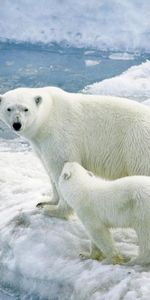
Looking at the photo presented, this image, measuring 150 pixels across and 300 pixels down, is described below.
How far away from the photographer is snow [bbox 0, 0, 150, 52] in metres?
15.3

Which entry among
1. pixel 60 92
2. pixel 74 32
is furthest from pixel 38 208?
pixel 74 32

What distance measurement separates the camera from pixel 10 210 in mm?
5430

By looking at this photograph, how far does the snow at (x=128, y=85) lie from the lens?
11462mm

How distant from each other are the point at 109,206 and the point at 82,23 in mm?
11958

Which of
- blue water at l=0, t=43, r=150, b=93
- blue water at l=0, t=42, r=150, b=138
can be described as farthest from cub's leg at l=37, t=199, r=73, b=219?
blue water at l=0, t=42, r=150, b=138

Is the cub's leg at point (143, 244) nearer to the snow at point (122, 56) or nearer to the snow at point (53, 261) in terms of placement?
the snow at point (53, 261)

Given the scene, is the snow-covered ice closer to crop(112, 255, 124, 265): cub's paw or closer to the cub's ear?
crop(112, 255, 124, 265): cub's paw

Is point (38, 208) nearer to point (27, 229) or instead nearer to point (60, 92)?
point (27, 229)

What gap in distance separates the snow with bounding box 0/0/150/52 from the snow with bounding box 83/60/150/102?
9.69 ft

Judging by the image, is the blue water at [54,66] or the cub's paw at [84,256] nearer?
the cub's paw at [84,256]

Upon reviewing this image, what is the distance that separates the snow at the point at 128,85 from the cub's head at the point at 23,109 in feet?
21.1

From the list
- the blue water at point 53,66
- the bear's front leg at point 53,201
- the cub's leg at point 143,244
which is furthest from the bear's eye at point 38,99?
the blue water at point 53,66

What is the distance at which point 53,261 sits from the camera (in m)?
4.58

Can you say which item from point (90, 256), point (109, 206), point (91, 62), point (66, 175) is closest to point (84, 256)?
point (90, 256)
